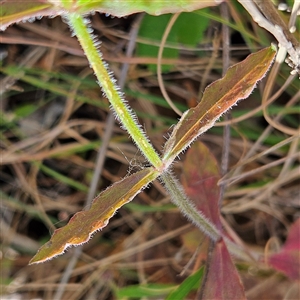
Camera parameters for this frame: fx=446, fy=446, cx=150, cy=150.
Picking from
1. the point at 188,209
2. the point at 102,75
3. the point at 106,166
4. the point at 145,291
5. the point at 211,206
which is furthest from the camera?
the point at 106,166

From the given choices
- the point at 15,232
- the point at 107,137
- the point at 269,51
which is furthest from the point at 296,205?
the point at 15,232

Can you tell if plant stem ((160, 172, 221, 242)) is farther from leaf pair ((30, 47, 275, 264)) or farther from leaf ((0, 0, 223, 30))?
leaf ((0, 0, 223, 30))

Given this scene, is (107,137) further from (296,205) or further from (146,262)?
(296,205)

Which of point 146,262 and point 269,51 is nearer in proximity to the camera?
point 269,51

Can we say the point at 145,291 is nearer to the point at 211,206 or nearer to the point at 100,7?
the point at 211,206

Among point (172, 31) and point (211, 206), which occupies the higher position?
point (172, 31)

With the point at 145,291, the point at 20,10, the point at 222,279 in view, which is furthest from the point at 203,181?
the point at 20,10
